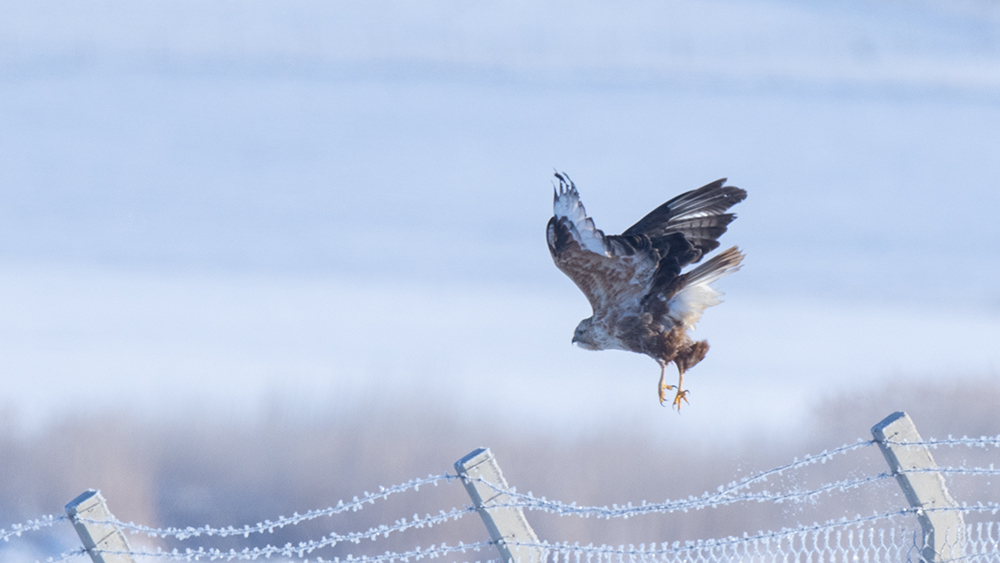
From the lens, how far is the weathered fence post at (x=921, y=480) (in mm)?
3979

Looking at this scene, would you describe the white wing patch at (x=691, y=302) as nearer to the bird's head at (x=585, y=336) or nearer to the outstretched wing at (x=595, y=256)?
the outstretched wing at (x=595, y=256)

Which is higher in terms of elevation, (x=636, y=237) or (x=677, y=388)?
(x=636, y=237)

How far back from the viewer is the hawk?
8.00 meters

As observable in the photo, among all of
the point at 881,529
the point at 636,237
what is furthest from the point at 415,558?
the point at 636,237

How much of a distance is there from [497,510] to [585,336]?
16.5ft

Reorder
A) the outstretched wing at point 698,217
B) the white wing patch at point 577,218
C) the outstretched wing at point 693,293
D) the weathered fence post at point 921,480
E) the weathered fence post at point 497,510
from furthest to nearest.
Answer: the outstretched wing at point 698,217 < the outstretched wing at point 693,293 < the white wing patch at point 577,218 < the weathered fence post at point 921,480 < the weathered fence post at point 497,510

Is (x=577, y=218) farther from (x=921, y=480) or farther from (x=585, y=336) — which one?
(x=921, y=480)

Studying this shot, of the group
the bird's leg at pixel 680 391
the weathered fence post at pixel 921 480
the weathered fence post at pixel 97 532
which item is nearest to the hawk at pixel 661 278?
the bird's leg at pixel 680 391

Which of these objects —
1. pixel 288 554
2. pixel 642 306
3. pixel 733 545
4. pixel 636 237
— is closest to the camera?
pixel 288 554

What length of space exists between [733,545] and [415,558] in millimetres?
1435

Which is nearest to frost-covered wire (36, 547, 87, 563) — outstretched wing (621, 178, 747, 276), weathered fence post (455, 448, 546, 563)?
weathered fence post (455, 448, 546, 563)

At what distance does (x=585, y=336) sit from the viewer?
28.7 feet

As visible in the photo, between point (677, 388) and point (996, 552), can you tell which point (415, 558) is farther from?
point (677, 388)

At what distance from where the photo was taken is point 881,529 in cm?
412
